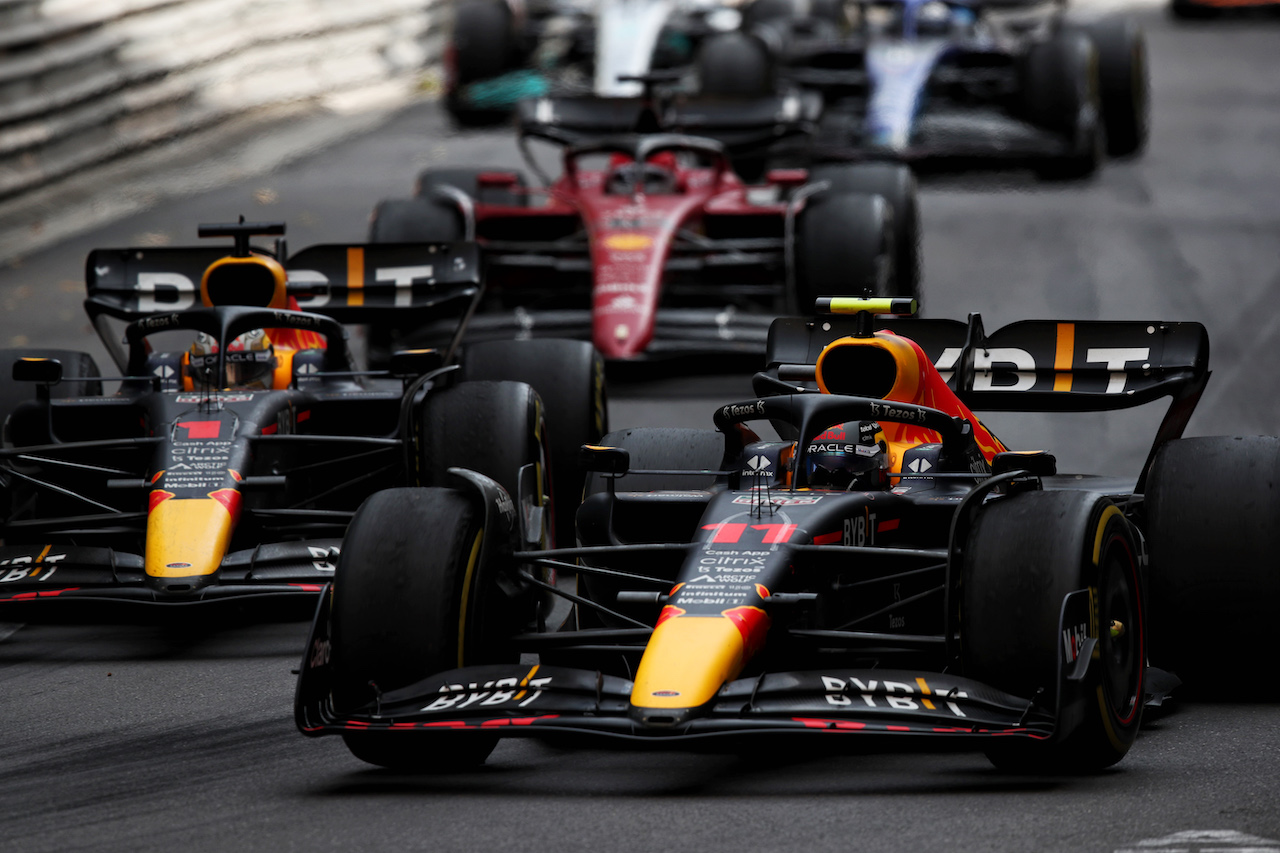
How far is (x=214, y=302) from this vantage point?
32.9 feet

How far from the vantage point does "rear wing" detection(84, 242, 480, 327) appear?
10.7 meters

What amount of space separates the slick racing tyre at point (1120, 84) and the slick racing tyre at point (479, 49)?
6.36 metres

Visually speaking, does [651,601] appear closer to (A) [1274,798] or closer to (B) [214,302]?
(A) [1274,798]

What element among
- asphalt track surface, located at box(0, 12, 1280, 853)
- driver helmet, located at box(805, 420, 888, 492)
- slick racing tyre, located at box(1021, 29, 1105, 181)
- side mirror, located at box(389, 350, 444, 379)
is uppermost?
slick racing tyre, located at box(1021, 29, 1105, 181)

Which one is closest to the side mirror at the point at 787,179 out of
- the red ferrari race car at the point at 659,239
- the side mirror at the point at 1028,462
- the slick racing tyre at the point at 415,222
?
the red ferrari race car at the point at 659,239

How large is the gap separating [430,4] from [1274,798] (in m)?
22.3

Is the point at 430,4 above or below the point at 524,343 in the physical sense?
above

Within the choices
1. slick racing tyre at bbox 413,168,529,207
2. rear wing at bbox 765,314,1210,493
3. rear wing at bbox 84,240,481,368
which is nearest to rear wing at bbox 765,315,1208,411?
rear wing at bbox 765,314,1210,493

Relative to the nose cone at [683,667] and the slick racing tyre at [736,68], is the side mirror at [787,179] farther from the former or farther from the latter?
the nose cone at [683,667]

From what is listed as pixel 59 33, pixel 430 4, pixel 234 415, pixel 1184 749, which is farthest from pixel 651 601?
pixel 430 4

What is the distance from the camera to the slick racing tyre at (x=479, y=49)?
21656 millimetres

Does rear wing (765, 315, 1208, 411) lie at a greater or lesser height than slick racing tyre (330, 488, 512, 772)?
greater

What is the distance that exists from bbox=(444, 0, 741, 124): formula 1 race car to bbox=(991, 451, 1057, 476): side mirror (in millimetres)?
14741

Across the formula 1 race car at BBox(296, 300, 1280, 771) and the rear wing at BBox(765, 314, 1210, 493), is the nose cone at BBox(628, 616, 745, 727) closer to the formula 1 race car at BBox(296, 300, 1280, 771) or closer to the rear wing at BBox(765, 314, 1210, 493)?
the formula 1 race car at BBox(296, 300, 1280, 771)
